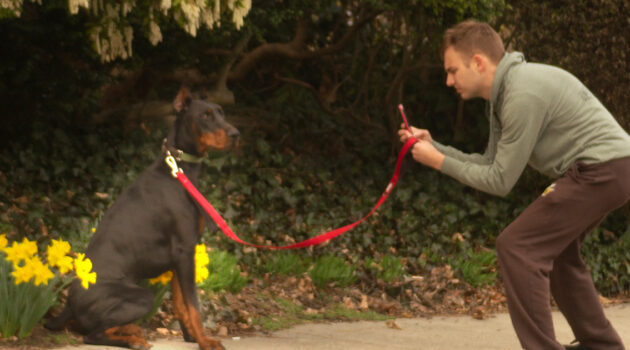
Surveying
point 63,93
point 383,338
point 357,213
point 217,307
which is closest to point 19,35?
point 63,93

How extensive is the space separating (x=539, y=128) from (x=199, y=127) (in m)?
1.84

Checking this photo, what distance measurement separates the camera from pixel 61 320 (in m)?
5.02

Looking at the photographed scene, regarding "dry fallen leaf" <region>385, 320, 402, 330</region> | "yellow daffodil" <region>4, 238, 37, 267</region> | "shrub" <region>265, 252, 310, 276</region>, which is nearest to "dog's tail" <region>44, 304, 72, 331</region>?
"yellow daffodil" <region>4, 238, 37, 267</region>

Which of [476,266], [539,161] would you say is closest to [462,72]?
[539,161]

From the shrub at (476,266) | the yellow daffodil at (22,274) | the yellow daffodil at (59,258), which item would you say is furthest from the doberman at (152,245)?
the shrub at (476,266)

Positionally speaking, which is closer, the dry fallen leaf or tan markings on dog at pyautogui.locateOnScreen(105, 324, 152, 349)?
tan markings on dog at pyautogui.locateOnScreen(105, 324, 152, 349)

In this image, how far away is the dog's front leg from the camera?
16.0 ft

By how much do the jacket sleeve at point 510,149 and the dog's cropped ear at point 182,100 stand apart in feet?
4.84

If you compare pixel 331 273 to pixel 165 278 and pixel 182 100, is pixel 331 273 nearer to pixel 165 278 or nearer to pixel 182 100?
pixel 165 278

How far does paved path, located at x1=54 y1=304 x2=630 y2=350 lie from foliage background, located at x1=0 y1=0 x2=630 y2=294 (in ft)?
5.03

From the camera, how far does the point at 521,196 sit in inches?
426

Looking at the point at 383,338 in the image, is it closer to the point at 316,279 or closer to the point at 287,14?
the point at 316,279

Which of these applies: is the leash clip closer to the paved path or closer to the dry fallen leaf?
the paved path

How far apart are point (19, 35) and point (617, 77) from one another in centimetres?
664
